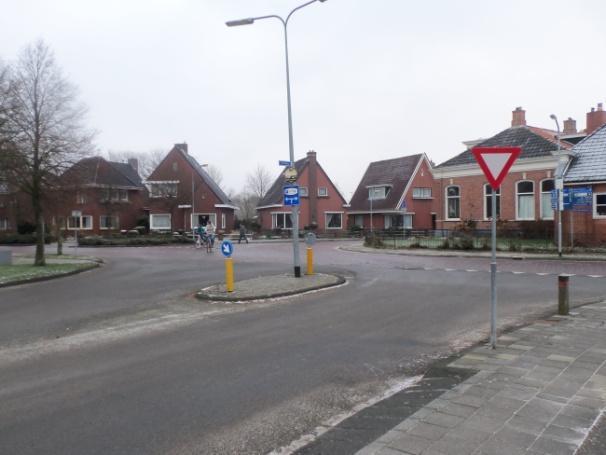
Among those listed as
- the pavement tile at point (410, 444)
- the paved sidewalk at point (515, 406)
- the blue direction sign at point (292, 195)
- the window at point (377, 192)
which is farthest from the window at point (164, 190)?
the pavement tile at point (410, 444)

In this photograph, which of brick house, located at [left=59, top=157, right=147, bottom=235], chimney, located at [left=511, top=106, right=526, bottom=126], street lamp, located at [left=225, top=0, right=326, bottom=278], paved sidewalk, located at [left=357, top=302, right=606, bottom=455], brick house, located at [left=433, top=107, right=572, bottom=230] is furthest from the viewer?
brick house, located at [left=59, top=157, right=147, bottom=235]

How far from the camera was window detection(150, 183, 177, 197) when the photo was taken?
50344mm

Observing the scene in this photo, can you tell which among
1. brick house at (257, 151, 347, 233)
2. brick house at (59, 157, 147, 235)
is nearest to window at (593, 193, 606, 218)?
brick house at (257, 151, 347, 233)

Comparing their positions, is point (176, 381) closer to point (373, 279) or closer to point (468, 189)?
point (373, 279)

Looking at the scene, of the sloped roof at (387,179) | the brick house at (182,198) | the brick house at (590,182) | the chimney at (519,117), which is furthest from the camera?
the sloped roof at (387,179)

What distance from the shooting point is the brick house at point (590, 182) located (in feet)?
86.4

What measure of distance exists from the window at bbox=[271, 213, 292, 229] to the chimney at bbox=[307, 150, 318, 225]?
2.47 m

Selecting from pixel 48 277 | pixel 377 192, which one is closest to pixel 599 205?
pixel 48 277

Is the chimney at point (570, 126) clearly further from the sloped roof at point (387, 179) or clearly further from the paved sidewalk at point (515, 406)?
the paved sidewalk at point (515, 406)

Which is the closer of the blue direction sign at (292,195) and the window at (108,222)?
the blue direction sign at (292,195)

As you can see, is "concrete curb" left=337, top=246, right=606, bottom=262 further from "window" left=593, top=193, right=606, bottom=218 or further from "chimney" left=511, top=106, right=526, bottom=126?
"chimney" left=511, top=106, right=526, bottom=126

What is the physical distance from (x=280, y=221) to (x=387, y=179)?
12.5 metres

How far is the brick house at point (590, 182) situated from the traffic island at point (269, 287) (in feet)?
→ 56.1

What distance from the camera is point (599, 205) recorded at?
2678cm
